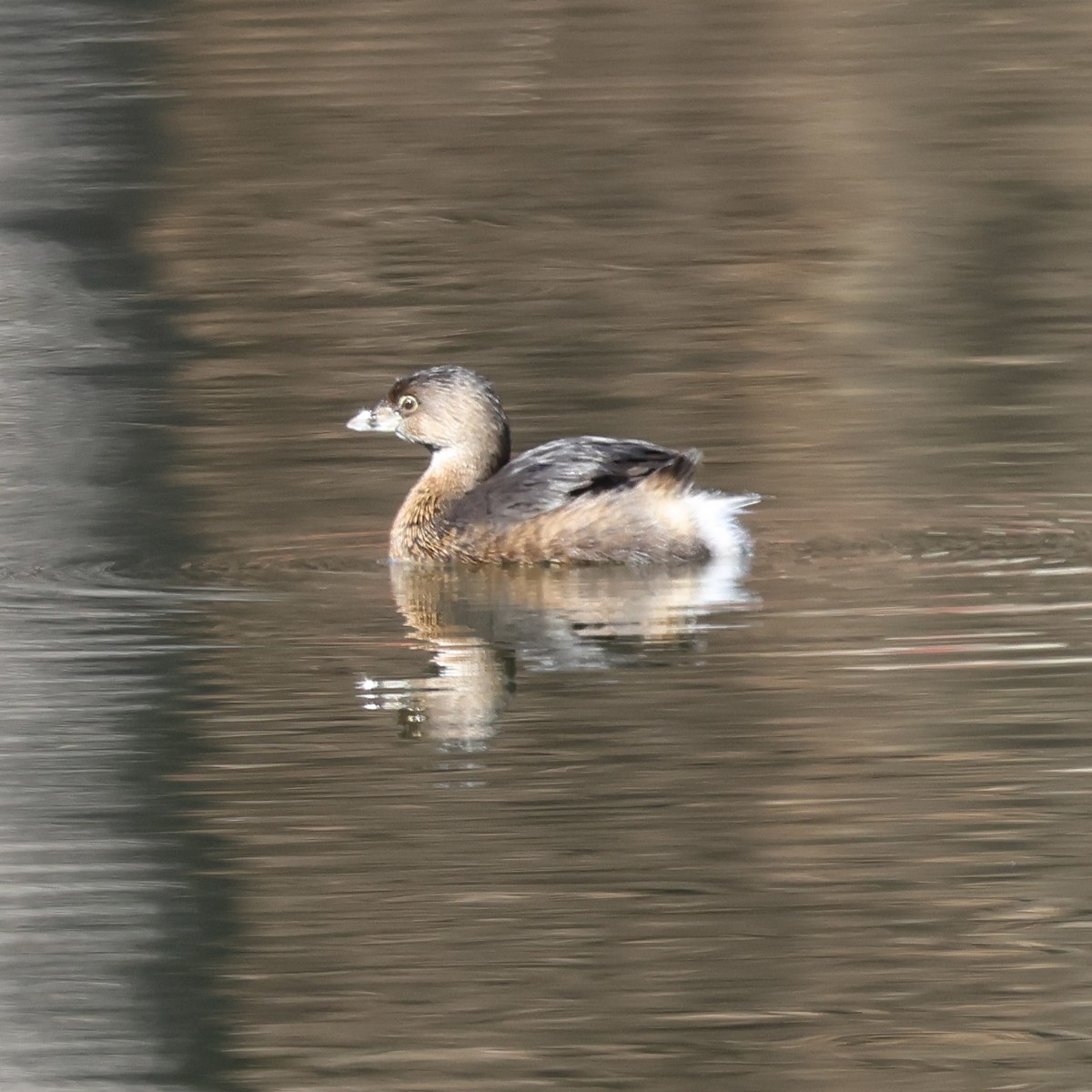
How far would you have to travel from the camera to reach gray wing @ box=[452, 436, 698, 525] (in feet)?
29.6

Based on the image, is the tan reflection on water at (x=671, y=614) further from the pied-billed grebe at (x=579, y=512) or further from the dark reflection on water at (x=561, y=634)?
the pied-billed grebe at (x=579, y=512)

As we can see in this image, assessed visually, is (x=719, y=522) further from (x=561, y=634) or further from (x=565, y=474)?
(x=561, y=634)

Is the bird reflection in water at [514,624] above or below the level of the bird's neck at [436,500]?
below

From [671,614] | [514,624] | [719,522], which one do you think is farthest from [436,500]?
[671,614]

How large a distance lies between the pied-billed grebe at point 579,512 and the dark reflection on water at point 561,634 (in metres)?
0.10

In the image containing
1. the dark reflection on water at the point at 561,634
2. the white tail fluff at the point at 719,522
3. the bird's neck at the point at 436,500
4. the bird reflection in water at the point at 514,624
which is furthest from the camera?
the bird's neck at the point at 436,500

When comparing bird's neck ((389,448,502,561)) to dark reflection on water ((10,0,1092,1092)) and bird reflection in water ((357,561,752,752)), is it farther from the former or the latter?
dark reflection on water ((10,0,1092,1092))

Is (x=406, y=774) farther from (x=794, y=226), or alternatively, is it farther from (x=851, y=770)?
(x=794, y=226)

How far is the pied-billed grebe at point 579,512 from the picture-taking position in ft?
29.5

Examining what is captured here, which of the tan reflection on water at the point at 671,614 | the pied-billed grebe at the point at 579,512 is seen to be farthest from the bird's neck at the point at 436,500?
the tan reflection on water at the point at 671,614

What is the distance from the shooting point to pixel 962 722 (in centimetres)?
697

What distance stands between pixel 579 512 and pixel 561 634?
97 centimetres

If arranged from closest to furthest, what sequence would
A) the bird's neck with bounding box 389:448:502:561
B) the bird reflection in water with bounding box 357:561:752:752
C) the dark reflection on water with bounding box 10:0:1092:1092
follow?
the dark reflection on water with bounding box 10:0:1092:1092
the bird reflection in water with bounding box 357:561:752:752
the bird's neck with bounding box 389:448:502:561

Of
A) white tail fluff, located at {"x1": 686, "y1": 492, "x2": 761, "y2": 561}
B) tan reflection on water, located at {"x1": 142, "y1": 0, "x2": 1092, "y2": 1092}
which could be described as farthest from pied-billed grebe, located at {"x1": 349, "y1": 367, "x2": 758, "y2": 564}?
tan reflection on water, located at {"x1": 142, "y1": 0, "x2": 1092, "y2": 1092}
